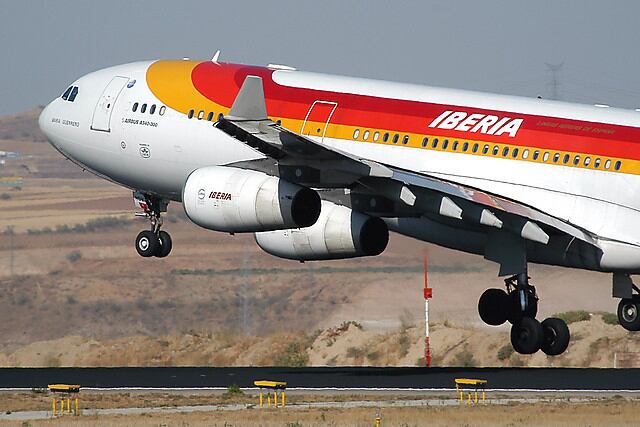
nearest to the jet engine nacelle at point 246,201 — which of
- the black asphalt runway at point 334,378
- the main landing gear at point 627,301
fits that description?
the black asphalt runway at point 334,378

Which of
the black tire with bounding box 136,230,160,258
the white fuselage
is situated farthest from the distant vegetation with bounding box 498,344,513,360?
the white fuselage

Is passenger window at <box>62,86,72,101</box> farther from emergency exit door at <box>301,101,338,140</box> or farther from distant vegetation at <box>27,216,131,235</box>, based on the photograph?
distant vegetation at <box>27,216,131,235</box>

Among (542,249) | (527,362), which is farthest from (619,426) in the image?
(527,362)

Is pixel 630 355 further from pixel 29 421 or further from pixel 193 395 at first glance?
pixel 29 421

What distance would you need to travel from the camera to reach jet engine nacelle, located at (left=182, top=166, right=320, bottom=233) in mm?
37219

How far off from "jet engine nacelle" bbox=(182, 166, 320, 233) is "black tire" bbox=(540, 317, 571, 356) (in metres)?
7.97

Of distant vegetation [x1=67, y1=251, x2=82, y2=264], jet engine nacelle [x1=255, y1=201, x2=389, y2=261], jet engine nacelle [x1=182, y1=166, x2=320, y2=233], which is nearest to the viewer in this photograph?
jet engine nacelle [x1=182, y1=166, x2=320, y2=233]

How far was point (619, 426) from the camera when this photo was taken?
3130cm

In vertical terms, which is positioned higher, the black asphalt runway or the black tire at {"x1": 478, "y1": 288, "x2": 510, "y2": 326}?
the black tire at {"x1": 478, "y1": 288, "x2": 510, "y2": 326}

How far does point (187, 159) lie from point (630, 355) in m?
20.2

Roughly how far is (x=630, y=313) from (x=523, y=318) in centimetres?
356

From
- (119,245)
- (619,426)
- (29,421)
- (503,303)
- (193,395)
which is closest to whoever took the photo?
(619,426)

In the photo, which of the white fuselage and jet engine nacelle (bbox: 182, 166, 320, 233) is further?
the white fuselage

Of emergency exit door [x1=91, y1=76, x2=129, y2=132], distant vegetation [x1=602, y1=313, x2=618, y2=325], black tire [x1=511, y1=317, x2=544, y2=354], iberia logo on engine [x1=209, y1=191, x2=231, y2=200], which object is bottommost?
black tire [x1=511, y1=317, x2=544, y2=354]
